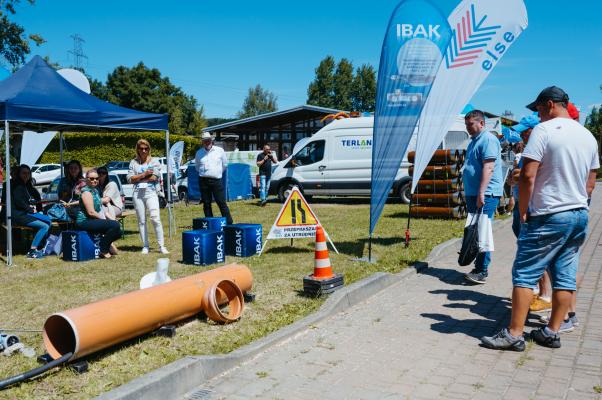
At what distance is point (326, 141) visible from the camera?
1880 cm

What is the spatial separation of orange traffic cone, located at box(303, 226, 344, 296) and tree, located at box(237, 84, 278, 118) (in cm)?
9869

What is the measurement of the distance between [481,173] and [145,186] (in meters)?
5.17

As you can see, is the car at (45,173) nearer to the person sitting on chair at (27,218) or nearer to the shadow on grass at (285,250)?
the person sitting on chair at (27,218)

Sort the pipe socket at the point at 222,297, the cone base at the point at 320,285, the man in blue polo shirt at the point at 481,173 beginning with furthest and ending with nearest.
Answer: the man in blue polo shirt at the point at 481,173 → the cone base at the point at 320,285 → the pipe socket at the point at 222,297

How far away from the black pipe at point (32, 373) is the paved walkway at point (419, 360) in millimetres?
1030

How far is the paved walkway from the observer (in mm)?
3809

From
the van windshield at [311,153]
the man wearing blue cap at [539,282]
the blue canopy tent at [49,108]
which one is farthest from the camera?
the van windshield at [311,153]

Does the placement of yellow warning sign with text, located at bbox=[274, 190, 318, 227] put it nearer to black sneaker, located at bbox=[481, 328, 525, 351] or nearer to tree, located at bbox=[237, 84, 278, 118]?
black sneaker, located at bbox=[481, 328, 525, 351]

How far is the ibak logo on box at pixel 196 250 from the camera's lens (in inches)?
309

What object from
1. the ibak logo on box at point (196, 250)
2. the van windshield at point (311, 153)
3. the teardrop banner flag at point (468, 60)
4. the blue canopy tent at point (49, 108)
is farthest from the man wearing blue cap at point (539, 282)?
the van windshield at point (311, 153)

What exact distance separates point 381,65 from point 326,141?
11312 mm

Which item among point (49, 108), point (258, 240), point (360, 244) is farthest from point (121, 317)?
point (360, 244)

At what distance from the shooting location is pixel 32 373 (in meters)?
3.67

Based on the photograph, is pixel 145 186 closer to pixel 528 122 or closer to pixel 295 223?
pixel 295 223
